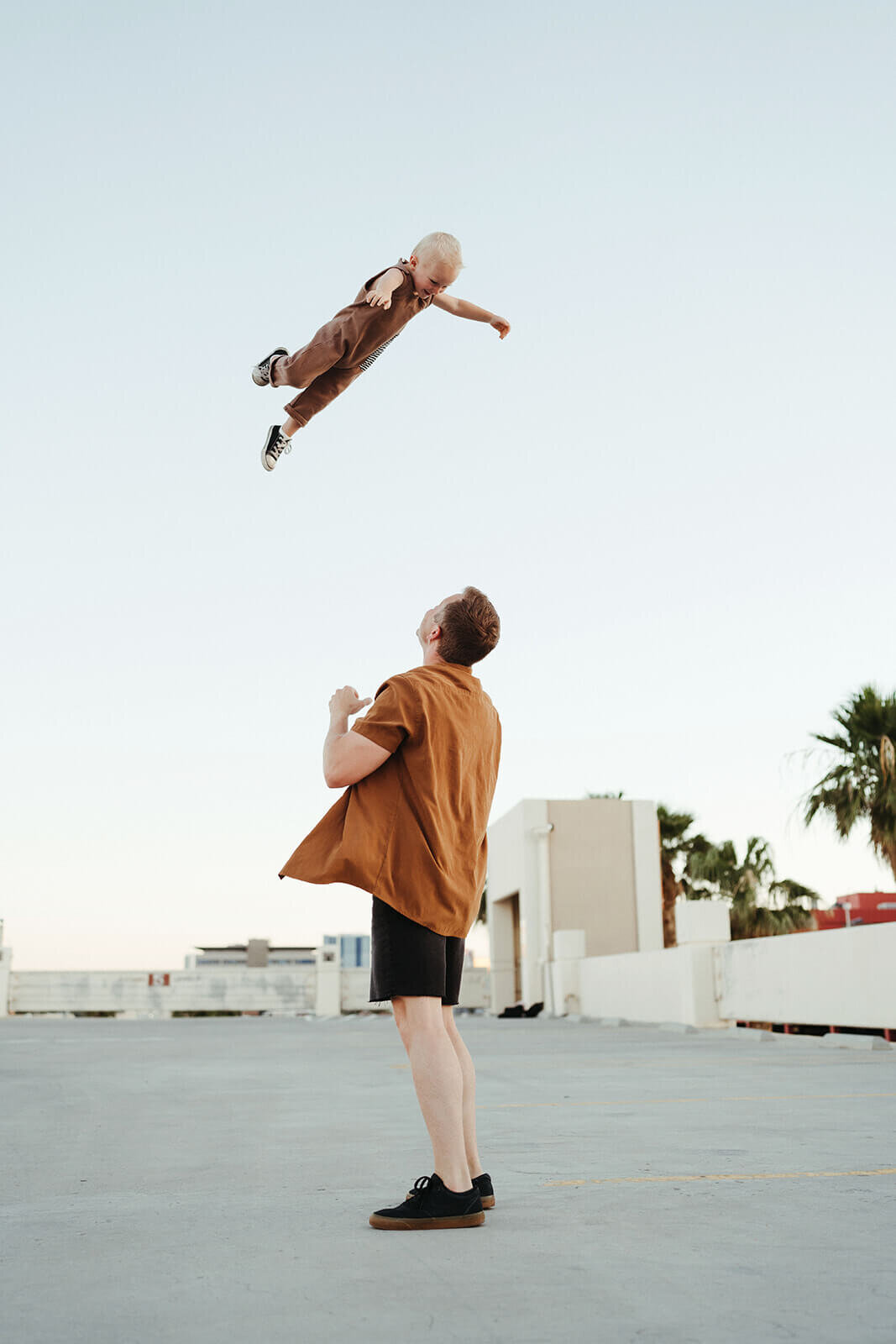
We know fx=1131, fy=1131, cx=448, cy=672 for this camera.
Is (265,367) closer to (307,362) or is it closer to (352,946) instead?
(307,362)

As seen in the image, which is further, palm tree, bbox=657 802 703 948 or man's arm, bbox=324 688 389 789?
palm tree, bbox=657 802 703 948

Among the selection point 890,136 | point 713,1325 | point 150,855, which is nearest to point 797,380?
point 890,136

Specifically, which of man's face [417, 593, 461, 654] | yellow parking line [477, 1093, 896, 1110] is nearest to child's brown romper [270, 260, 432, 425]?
man's face [417, 593, 461, 654]

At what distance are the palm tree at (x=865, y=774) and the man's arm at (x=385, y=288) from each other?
1694 cm

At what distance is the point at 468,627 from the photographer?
3141mm

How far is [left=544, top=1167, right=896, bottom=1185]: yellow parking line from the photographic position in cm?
312

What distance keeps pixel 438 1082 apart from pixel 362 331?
367 centimetres

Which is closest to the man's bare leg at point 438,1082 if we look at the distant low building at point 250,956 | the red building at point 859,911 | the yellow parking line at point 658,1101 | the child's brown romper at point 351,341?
the yellow parking line at point 658,1101

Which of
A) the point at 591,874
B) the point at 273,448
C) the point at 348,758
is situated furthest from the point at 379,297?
the point at 591,874

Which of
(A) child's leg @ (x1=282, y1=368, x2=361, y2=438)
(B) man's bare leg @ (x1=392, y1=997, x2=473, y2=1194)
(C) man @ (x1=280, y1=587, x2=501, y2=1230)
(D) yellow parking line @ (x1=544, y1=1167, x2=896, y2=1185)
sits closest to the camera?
(B) man's bare leg @ (x1=392, y1=997, x2=473, y2=1194)

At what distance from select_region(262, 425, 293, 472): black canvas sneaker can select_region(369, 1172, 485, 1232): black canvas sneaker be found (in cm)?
420

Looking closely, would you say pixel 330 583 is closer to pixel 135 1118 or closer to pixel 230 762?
pixel 135 1118

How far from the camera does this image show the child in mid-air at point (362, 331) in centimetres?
510

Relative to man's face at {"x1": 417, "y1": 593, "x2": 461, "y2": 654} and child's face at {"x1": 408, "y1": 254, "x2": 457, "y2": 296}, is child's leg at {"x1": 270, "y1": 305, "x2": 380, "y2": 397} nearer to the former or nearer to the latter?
child's face at {"x1": 408, "y1": 254, "x2": 457, "y2": 296}
